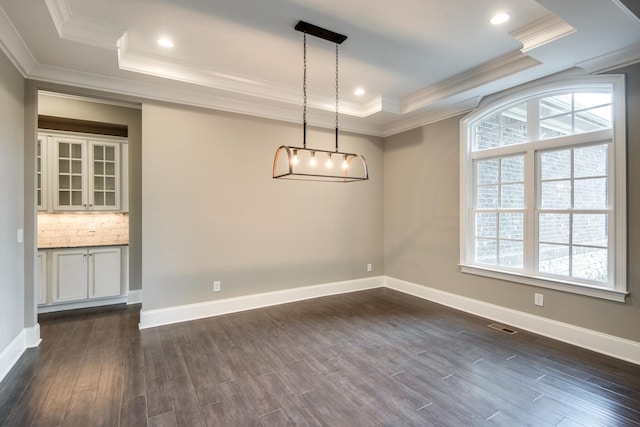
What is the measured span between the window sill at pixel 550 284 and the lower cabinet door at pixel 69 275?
5268mm

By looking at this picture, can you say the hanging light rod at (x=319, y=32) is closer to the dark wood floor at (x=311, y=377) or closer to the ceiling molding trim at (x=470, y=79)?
the ceiling molding trim at (x=470, y=79)

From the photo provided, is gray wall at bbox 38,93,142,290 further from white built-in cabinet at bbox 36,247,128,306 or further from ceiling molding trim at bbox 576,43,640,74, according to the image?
ceiling molding trim at bbox 576,43,640,74

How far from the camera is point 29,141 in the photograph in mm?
3129

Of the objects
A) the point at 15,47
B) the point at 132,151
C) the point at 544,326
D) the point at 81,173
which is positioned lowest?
the point at 544,326

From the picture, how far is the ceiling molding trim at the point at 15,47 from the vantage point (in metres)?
2.41

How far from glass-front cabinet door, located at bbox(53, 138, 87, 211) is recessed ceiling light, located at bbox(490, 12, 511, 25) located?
5.24m

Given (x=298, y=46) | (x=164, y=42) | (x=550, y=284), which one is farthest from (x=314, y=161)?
(x=550, y=284)

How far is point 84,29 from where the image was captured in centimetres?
269

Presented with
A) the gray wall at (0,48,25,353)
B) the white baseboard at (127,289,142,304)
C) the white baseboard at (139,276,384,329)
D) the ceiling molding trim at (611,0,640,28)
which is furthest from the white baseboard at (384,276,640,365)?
the gray wall at (0,48,25,353)

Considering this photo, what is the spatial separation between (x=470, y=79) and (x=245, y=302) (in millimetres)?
4060

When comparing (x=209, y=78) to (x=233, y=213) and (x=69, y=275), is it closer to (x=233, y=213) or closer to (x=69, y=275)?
(x=233, y=213)

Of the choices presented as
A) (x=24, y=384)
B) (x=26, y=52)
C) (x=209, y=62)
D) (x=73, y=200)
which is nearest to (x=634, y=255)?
(x=209, y=62)

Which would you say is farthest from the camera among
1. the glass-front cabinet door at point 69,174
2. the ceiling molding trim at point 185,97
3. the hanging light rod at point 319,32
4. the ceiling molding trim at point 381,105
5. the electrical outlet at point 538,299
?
the ceiling molding trim at point 381,105

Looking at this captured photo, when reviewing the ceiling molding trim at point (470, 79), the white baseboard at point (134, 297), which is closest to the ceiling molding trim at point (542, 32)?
the ceiling molding trim at point (470, 79)
